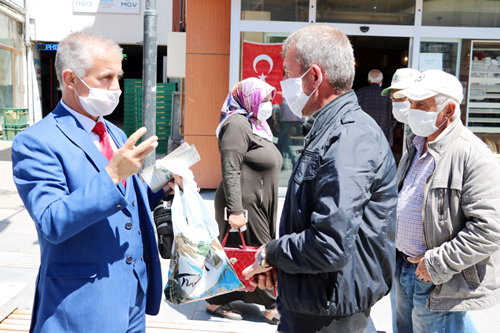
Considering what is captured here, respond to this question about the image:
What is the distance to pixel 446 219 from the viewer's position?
2.31 meters

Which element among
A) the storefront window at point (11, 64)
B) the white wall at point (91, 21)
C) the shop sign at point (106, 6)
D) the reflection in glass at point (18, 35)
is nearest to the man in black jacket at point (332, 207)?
the white wall at point (91, 21)

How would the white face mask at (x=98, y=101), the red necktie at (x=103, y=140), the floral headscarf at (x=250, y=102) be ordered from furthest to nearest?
the floral headscarf at (x=250, y=102) < the red necktie at (x=103, y=140) < the white face mask at (x=98, y=101)

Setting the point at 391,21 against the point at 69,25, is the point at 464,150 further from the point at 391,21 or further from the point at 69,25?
the point at 69,25

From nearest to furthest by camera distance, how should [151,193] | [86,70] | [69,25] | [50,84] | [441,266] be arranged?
1. [86,70]
2. [441,266]
3. [151,193]
4. [69,25]
5. [50,84]

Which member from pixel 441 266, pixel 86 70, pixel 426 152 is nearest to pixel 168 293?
pixel 86 70

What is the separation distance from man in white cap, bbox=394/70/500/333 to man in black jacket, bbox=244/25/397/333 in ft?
1.79

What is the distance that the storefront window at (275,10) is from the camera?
7.65m

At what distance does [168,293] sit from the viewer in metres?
2.40

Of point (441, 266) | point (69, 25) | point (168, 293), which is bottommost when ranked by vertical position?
point (168, 293)

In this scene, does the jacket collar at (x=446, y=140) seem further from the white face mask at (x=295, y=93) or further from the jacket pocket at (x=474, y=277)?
the white face mask at (x=295, y=93)

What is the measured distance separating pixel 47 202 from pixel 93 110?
467 mm

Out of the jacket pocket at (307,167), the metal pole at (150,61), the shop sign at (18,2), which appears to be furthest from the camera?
the shop sign at (18,2)

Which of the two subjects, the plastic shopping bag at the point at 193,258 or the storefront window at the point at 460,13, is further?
the storefront window at the point at 460,13

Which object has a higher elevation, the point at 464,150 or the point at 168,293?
the point at 464,150
